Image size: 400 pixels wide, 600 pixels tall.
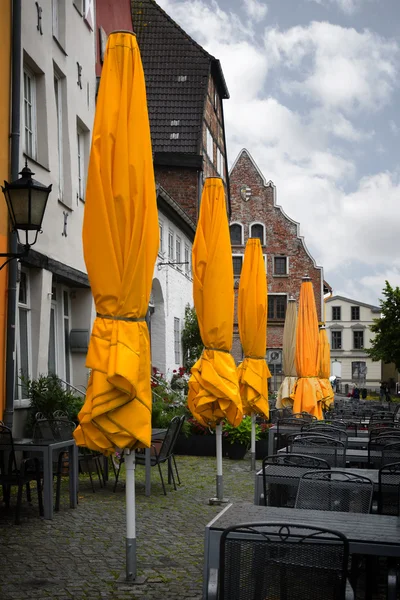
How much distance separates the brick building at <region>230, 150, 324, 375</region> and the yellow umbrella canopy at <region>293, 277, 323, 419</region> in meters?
31.4

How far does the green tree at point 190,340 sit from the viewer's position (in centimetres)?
2789

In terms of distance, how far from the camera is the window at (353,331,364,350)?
269ft

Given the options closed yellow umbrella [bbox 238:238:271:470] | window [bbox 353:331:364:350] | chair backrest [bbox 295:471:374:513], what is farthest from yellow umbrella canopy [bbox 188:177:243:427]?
window [bbox 353:331:364:350]

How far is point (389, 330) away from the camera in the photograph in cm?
4481

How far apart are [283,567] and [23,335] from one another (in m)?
9.61

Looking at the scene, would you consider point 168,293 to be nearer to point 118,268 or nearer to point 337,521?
point 118,268

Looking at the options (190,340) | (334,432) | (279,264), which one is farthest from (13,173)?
(279,264)

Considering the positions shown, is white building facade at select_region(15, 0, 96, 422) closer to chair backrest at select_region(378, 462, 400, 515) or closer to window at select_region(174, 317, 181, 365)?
chair backrest at select_region(378, 462, 400, 515)

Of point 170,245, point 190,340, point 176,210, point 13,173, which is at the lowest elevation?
point 190,340

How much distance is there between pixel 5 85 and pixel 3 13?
3.23 feet

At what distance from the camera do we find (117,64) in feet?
20.0

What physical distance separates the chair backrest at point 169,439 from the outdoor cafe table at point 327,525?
5.04 metres

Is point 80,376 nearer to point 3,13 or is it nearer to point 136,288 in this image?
point 3,13

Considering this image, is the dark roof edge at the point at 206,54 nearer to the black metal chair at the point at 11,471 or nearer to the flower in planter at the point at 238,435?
the flower in planter at the point at 238,435
